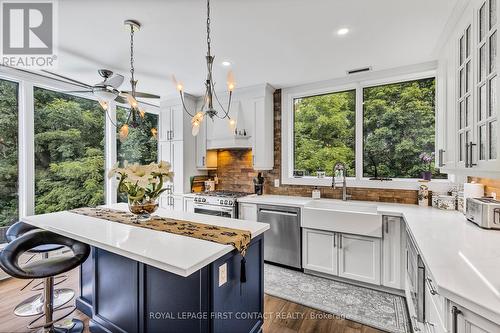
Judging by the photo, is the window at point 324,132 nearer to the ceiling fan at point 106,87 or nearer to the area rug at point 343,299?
the area rug at point 343,299

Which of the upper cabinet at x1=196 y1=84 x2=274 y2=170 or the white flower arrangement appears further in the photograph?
the upper cabinet at x1=196 y1=84 x2=274 y2=170

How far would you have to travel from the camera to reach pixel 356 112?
3527 mm

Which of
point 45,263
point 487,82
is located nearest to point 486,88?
point 487,82

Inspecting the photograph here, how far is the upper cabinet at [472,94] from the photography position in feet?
4.71

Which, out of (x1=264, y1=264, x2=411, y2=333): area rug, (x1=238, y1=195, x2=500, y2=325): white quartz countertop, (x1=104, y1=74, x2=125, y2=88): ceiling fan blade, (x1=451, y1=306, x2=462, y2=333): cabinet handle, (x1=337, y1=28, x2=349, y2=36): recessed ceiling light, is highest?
(x1=337, y1=28, x2=349, y2=36): recessed ceiling light

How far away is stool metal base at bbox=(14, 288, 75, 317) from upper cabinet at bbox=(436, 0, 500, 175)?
12.7 ft

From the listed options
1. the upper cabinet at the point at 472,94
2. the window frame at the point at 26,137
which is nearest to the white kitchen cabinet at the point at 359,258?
the upper cabinet at the point at 472,94

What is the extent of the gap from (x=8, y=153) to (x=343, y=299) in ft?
14.9

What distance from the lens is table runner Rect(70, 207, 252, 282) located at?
5.30 feet

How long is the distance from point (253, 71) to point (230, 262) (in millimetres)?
2565

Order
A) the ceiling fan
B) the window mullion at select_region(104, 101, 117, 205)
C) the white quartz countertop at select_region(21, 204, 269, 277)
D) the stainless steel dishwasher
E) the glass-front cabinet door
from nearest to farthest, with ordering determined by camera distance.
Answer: the white quartz countertop at select_region(21, 204, 269, 277) → the glass-front cabinet door → the ceiling fan → the stainless steel dishwasher → the window mullion at select_region(104, 101, 117, 205)

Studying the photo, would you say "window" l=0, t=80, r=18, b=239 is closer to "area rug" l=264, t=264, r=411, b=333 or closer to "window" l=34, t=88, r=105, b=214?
"window" l=34, t=88, r=105, b=214

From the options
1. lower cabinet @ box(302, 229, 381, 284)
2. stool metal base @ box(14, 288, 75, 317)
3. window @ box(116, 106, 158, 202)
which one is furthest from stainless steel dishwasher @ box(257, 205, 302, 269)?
window @ box(116, 106, 158, 202)

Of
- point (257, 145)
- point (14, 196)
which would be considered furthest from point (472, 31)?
point (14, 196)
